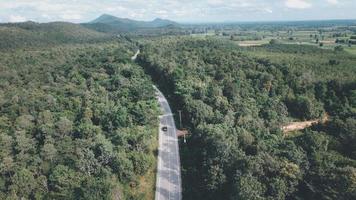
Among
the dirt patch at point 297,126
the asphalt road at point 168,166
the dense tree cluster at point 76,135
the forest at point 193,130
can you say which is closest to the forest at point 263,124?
the forest at point 193,130

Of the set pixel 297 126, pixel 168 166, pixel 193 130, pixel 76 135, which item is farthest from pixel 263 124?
pixel 76 135

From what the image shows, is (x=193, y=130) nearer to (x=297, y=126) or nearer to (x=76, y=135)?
(x=76, y=135)

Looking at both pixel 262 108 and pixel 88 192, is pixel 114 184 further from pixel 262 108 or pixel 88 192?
pixel 262 108

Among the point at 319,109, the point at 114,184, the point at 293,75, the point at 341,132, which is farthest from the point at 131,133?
the point at 293,75

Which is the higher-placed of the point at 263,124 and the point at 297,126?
the point at 263,124

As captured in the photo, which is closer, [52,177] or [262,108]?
[52,177]
